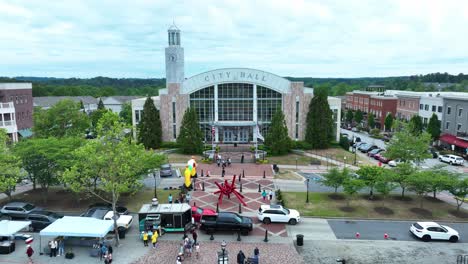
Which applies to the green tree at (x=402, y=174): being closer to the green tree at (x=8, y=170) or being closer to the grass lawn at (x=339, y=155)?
the grass lawn at (x=339, y=155)

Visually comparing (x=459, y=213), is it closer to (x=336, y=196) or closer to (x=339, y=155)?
(x=336, y=196)

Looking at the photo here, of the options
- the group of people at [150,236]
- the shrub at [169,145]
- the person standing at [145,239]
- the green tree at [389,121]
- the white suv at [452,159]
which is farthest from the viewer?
the green tree at [389,121]

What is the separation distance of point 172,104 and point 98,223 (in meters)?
36.9

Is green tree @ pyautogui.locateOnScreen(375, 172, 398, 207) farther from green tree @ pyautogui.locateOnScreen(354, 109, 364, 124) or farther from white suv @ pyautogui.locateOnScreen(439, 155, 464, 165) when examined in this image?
green tree @ pyautogui.locateOnScreen(354, 109, 364, 124)

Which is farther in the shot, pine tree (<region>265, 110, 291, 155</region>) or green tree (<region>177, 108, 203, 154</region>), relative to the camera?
green tree (<region>177, 108, 203, 154</region>)

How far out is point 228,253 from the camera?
73.3 ft

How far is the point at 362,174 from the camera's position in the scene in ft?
106

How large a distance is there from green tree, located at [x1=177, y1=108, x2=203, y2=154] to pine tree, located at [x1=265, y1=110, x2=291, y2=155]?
1069cm

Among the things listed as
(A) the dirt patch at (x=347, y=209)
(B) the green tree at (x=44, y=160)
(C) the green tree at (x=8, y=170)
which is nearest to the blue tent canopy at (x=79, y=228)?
(C) the green tree at (x=8, y=170)

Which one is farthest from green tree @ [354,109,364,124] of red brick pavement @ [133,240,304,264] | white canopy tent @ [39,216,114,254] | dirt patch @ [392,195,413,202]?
white canopy tent @ [39,216,114,254]

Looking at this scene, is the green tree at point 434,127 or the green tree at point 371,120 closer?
the green tree at point 434,127

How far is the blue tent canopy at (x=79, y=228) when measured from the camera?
2191 cm

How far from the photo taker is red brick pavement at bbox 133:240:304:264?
21.3 m

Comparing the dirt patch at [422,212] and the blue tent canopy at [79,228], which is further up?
the blue tent canopy at [79,228]
